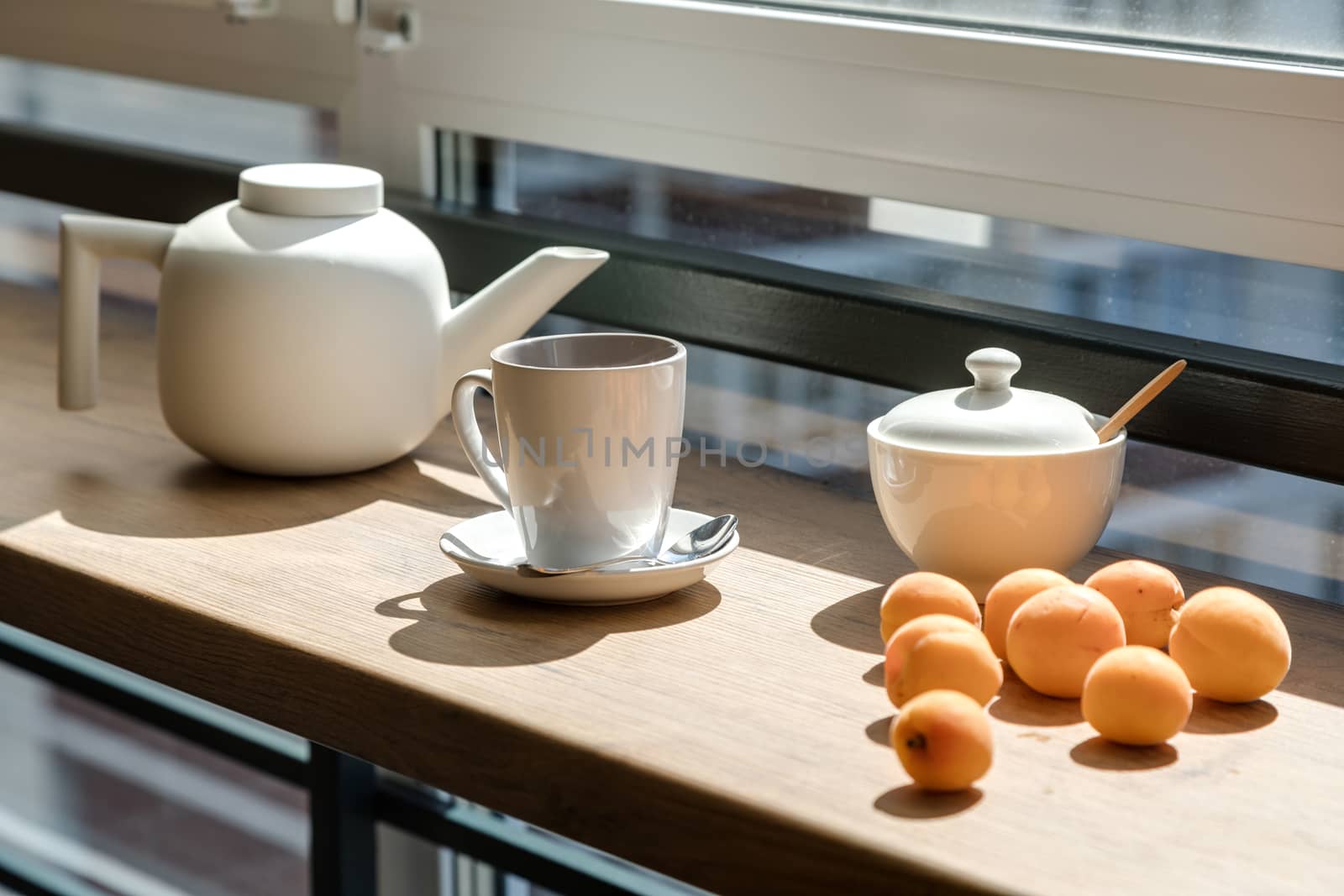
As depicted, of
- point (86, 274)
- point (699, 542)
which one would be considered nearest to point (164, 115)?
point (86, 274)

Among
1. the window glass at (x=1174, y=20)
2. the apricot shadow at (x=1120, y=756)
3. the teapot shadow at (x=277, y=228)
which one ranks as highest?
the window glass at (x=1174, y=20)

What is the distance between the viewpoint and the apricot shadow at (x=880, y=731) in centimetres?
61

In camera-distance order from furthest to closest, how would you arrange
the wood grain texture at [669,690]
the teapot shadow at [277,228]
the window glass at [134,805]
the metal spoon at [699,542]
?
the window glass at [134,805]
the teapot shadow at [277,228]
the metal spoon at [699,542]
the wood grain texture at [669,690]

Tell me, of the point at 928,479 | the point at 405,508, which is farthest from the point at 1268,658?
the point at 405,508

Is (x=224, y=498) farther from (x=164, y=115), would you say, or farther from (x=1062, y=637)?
(x=164, y=115)

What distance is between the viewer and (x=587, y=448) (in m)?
0.74

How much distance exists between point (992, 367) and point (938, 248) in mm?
340

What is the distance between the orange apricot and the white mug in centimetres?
20

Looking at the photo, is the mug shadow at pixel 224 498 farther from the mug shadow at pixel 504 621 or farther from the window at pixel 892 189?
the window at pixel 892 189

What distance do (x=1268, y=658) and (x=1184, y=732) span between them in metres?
0.05

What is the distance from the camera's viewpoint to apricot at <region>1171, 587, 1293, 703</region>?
24.8 inches

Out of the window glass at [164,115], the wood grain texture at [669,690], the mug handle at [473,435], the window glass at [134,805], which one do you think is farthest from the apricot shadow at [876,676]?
the window glass at [134,805]

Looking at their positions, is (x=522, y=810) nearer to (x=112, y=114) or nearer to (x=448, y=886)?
(x=448, y=886)

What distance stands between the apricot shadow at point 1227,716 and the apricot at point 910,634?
0.11m
